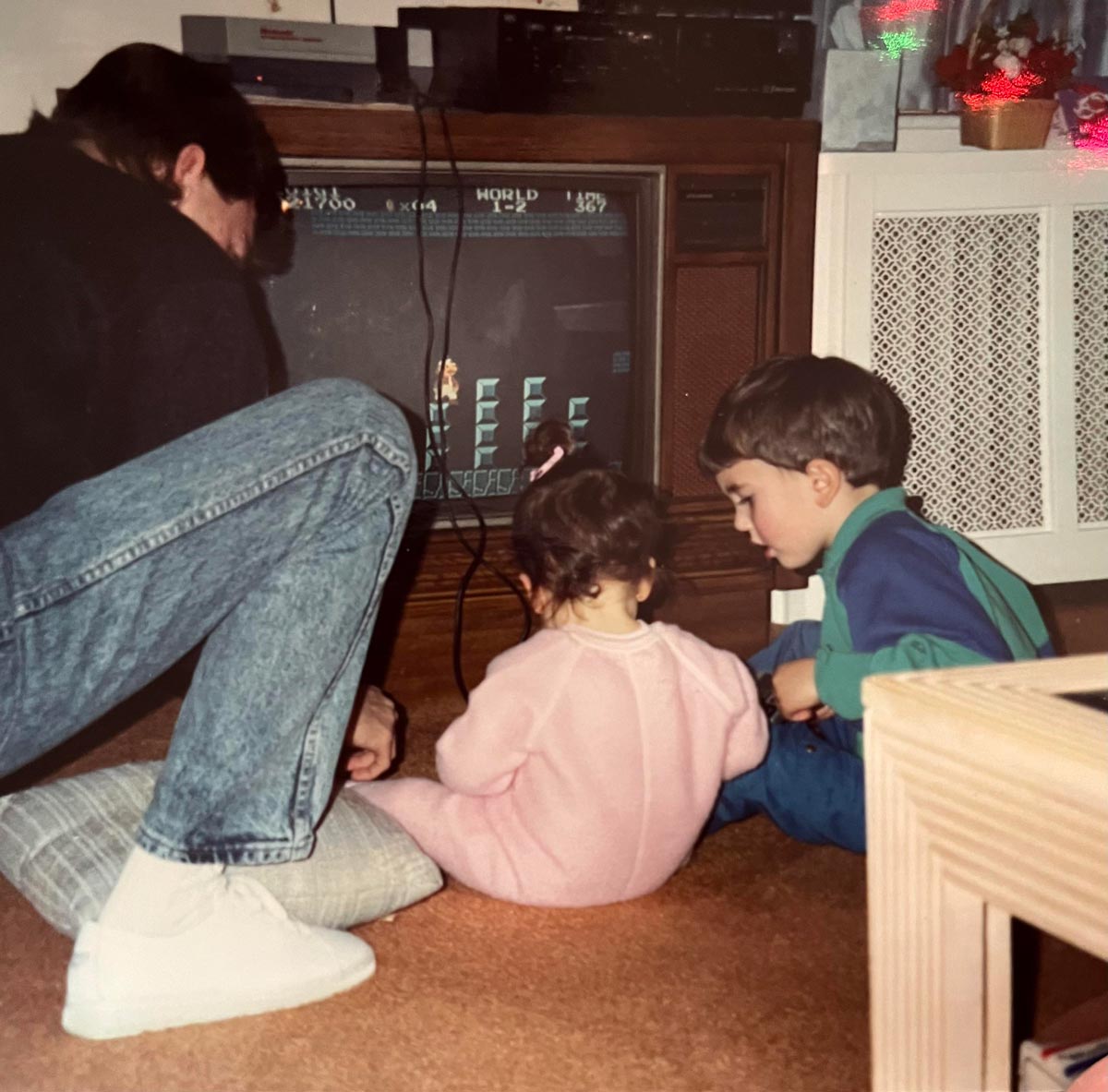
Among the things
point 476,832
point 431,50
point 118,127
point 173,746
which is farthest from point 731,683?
point 431,50

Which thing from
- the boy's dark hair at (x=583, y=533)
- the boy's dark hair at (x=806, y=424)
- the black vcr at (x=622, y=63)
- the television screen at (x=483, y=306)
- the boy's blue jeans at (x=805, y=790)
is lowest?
the boy's blue jeans at (x=805, y=790)

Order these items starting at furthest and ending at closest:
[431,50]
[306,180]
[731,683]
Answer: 1. [431,50]
2. [306,180]
3. [731,683]

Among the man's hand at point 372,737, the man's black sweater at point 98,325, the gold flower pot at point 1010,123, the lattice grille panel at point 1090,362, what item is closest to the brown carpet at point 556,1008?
the man's hand at point 372,737

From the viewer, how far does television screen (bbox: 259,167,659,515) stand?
1.54m

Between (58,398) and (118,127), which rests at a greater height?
(118,127)

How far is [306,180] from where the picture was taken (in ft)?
4.98

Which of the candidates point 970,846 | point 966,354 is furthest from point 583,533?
point 966,354

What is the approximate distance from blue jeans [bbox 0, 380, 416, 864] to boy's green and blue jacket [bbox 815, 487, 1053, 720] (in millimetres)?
478

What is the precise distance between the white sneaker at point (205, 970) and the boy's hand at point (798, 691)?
51cm

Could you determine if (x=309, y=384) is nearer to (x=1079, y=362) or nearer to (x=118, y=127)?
(x=118, y=127)

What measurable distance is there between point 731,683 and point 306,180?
777mm

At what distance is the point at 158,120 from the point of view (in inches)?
47.5

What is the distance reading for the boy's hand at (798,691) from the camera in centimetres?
127

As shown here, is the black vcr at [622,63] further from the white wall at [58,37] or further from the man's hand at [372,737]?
the man's hand at [372,737]
